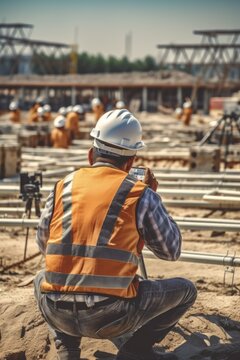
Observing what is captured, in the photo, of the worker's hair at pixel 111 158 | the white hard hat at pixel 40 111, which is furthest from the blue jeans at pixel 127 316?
the white hard hat at pixel 40 111

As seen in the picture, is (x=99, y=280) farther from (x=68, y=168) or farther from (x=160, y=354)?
(x=68, y=168)

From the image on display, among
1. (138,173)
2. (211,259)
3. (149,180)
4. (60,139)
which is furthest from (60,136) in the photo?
(149,180)

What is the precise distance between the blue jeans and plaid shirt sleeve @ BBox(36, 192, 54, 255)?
20 cm

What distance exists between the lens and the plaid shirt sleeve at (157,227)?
287cm

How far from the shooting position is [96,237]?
278cm

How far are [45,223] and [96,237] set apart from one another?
414 millimetres

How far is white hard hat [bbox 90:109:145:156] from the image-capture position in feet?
10.1

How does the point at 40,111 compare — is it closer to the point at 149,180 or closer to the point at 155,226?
the point at 149,180

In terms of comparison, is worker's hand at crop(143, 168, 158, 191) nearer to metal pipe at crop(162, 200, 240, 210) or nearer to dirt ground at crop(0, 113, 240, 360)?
dirt ground at crop(0, 113, 240, 360)

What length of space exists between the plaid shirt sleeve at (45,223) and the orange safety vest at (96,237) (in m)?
0.11

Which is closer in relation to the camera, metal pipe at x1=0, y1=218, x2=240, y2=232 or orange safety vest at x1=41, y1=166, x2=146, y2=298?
orange safety vest at x1=41, y1=166, x2=146, y2=298

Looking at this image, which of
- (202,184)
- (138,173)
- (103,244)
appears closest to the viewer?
(103,244)

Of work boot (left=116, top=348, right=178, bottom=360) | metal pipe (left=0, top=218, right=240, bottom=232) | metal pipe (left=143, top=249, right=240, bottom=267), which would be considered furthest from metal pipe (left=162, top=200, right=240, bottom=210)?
work boot (left=116, top=348, right=178, bottom=360)

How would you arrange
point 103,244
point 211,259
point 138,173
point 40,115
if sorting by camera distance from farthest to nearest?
point 40,115
point 211,259
point 138,173
point 103,244
